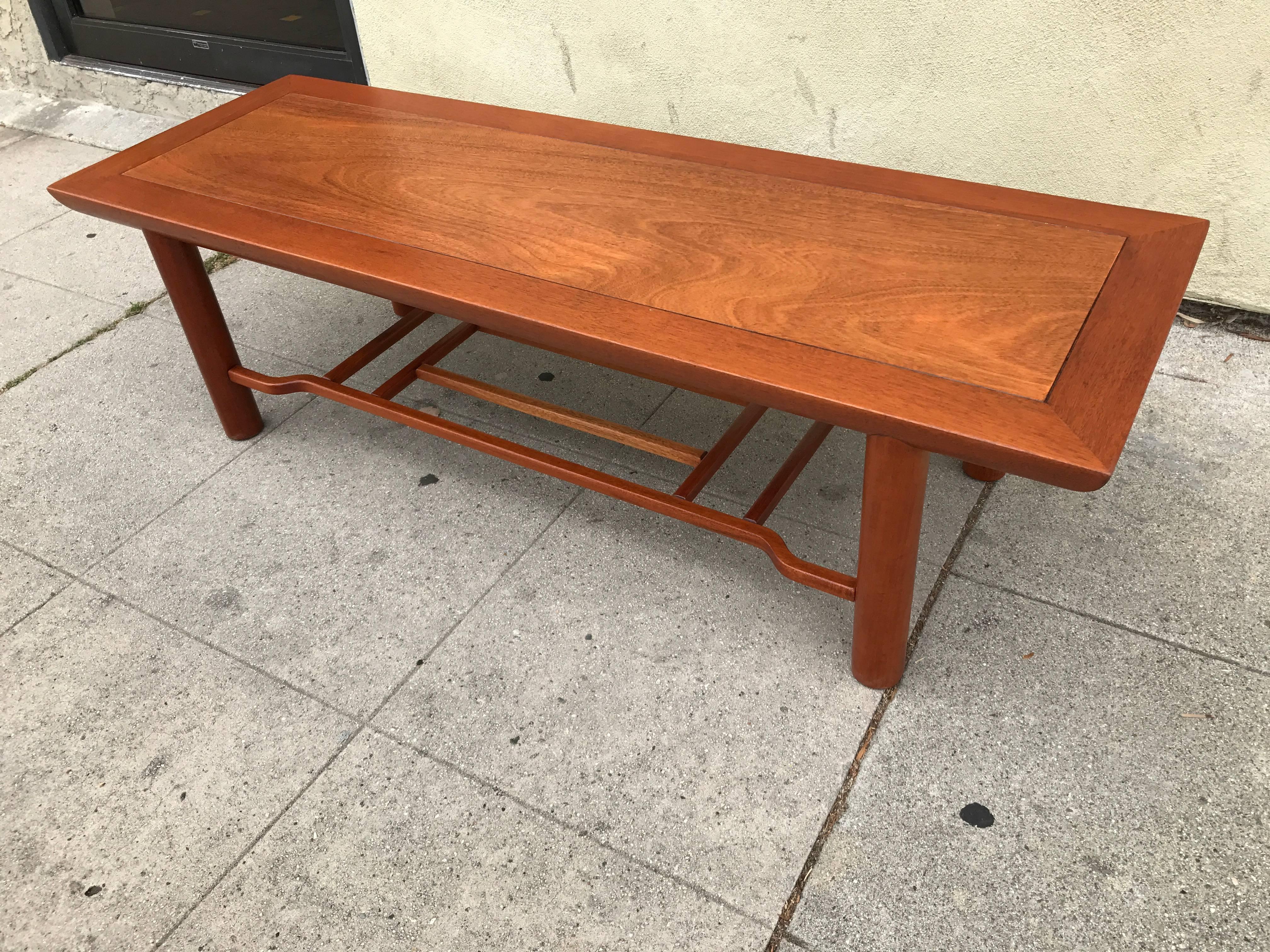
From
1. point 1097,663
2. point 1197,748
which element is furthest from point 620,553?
point 1197,748

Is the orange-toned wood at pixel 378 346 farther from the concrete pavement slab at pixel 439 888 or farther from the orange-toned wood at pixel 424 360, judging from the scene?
the concrete pavement slab at pixel 439 888

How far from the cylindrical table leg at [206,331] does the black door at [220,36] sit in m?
1.67

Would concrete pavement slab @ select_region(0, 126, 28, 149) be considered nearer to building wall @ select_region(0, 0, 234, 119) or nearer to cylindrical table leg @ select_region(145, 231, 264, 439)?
building wall @ select_region(0, 0, 234, 119)

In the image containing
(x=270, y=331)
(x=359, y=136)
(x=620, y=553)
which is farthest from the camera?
(x=270, y=331)

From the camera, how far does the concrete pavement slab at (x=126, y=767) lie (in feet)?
4.74

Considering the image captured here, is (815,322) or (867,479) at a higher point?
(815,322)

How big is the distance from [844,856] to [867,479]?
1.83 feet

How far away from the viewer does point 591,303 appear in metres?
1.51

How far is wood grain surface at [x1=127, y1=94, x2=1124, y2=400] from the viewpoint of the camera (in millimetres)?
1408

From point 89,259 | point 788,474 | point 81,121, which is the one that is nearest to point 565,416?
point 788,474

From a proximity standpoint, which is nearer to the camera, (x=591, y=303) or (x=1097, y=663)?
(x=591, y=303)

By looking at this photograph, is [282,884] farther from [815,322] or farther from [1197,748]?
[1197,748]

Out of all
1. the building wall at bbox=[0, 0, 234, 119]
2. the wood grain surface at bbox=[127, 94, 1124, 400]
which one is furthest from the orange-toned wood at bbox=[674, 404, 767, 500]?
the building wall at bbox=[0, 0, 234, 119]

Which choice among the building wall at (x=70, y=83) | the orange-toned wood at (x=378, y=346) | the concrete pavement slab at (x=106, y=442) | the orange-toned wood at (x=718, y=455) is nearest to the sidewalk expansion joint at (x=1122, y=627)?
the orange-toned wood at (x=718, y=455)
